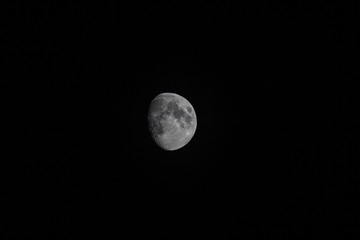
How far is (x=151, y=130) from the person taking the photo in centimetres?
386

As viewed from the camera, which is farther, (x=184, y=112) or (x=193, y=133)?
(x=193, y=133)

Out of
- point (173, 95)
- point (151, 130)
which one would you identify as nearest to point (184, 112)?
point (173, 95)

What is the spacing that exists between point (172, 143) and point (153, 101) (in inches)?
34.8

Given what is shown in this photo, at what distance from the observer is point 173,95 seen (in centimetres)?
402

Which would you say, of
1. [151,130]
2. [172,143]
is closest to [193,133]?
[172,143]

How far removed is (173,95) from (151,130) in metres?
0.80

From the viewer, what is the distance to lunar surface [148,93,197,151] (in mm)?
3689

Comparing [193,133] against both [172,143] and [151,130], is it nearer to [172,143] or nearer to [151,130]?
[172,143]

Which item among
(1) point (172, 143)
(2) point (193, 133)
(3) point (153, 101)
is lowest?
(1) point (172, 143)

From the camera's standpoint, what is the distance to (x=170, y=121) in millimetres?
3664

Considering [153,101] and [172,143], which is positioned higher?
[153,101]

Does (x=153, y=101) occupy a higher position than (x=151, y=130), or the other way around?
(x=153, y=101)

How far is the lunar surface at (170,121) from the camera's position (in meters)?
3.69

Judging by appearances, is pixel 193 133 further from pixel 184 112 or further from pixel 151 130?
pixel 151 130
